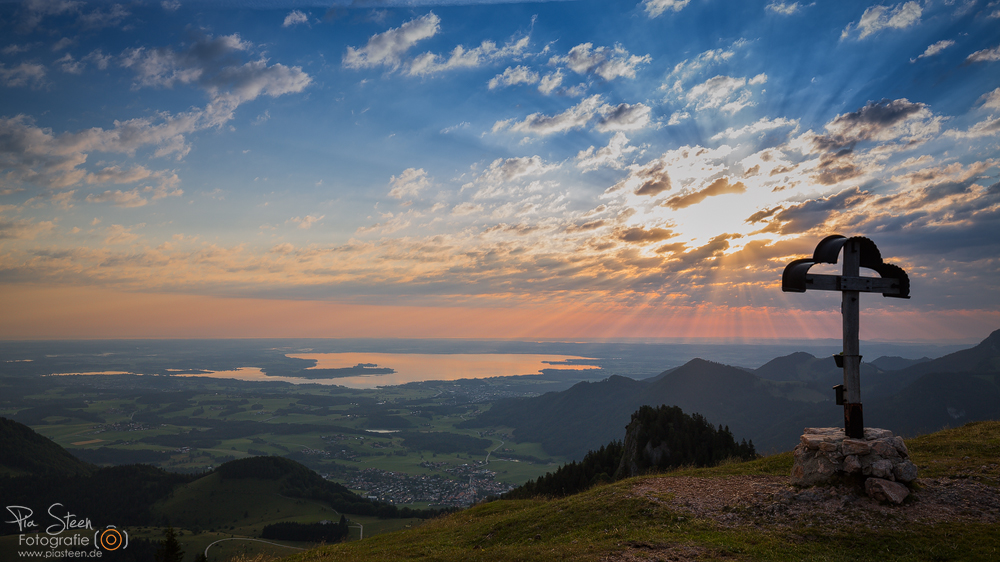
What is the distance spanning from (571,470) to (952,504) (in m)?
60.3

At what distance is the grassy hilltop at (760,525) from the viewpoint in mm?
11781

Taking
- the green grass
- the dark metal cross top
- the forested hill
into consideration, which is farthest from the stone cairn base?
the forested hill

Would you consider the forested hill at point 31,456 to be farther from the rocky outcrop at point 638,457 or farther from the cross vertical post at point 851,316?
the cross vertical post at point 851,316

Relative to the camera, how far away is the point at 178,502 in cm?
12438

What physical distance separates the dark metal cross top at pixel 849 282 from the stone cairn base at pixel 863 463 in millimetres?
1429

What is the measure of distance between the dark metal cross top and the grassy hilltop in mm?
3739

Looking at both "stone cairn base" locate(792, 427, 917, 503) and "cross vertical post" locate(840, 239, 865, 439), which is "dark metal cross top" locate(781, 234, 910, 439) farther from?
"stone cairn base" locate(792, 427, 917, 503)

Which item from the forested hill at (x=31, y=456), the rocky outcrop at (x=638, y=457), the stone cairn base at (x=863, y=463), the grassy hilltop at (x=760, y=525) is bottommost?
the forested hill at (x=31, y=456)

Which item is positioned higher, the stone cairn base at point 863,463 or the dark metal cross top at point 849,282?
the dark metal cross top at point 849,282

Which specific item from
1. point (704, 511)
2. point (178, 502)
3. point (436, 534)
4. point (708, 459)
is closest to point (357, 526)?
point (178, 502)

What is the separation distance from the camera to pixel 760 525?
1394 cm

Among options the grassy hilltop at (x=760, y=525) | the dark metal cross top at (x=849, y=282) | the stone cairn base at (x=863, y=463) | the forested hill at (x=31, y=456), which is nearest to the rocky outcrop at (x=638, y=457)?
the grassy hilltop at (x=760, y=525)

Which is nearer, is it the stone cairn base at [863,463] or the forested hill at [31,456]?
the stone cairn base at [863,463]

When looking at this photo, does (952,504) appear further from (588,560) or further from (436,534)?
(436,534)
